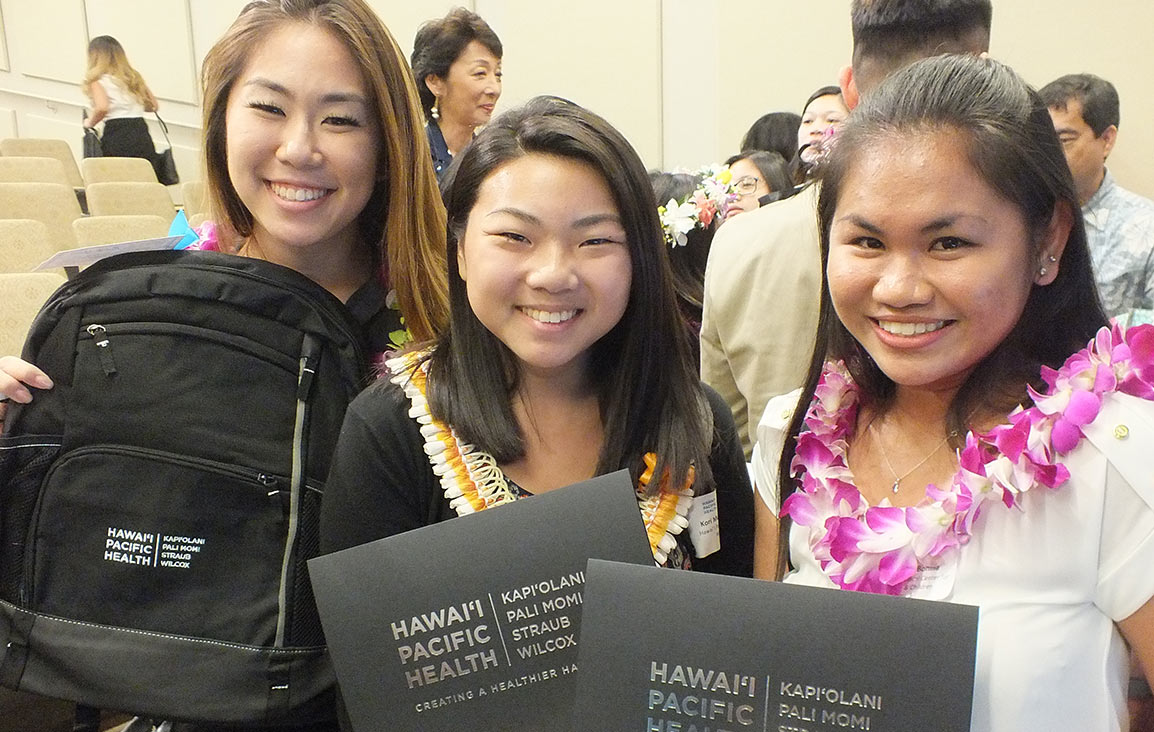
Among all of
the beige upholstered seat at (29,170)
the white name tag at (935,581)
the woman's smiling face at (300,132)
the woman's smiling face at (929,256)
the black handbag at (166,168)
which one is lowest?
the white name tag at (935,581)

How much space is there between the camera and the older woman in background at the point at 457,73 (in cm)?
369

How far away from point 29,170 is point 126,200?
4.33 feet

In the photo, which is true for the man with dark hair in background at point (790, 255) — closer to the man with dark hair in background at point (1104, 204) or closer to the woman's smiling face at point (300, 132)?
the woman's smiling face at point (300, 132)

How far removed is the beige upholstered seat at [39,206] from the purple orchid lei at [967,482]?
4836mm

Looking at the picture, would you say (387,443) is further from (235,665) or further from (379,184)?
(379,184)

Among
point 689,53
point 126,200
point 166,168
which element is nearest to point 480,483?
point 126,200

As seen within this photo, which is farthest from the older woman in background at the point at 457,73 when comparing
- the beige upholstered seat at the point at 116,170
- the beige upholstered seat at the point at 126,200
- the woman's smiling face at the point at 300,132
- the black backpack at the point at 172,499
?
the beige upholstered seat at the point at 116,170

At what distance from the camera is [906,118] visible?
3.68 feet

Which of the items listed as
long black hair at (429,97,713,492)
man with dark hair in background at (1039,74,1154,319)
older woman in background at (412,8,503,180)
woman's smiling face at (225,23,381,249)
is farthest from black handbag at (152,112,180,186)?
long black hair at (429,97,713,492)

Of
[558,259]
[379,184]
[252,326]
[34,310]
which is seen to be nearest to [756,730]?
[558,259]

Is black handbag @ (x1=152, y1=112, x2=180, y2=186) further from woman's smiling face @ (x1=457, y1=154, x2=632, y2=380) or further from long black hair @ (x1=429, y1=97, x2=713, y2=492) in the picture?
woman's smiling face @ (x1=457, y1=154, x2=632, y2=380)

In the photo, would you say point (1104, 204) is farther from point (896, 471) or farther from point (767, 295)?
point (896, 471)

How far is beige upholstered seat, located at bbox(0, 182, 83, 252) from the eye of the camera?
5.05 meters

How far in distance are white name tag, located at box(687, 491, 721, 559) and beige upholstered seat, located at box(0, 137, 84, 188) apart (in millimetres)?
7307
